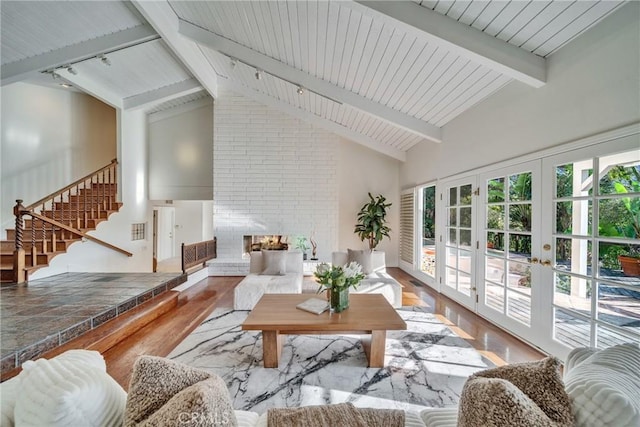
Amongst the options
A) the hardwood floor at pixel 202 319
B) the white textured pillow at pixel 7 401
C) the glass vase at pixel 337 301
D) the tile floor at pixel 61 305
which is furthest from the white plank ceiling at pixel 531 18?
the tile floor at pixel 61 305

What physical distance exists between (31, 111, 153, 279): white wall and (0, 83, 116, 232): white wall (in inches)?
24.5

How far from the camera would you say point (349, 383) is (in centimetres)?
209

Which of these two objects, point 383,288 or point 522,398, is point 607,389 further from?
point 383,288

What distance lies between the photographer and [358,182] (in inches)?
256

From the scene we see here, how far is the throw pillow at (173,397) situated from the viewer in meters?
0.74

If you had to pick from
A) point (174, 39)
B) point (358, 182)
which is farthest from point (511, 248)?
point (174, 39)

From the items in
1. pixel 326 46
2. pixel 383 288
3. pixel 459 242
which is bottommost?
pixel 383 288

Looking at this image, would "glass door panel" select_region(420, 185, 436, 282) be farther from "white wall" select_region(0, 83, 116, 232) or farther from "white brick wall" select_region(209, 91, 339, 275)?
"white wall" select_region(0, 83, 116, 232)

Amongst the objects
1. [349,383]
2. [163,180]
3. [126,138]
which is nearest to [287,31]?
[349,383]

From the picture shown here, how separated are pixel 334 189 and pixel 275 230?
161cm

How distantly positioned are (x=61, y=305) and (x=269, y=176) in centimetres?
392

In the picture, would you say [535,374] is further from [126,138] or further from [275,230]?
[126,138]

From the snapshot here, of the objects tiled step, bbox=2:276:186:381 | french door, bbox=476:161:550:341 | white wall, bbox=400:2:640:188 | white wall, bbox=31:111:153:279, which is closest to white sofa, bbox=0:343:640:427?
tiled step, bbox=2:276:186:381

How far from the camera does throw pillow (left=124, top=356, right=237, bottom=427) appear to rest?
744 mm
